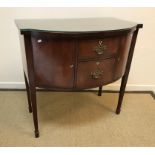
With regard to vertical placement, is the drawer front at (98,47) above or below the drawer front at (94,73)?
above

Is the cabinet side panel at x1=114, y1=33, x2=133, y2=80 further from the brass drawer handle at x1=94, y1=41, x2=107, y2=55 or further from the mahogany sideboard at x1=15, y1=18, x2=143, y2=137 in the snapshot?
the brass drawer handle at x1=94, y1=41, x2=107, y2=55

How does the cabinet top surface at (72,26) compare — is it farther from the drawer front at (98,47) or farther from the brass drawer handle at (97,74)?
the brass drawer handle at (97,74)

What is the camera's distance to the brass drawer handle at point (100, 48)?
3.43 feet

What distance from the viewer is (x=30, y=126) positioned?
1392mm

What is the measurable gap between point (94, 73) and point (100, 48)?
15 cm

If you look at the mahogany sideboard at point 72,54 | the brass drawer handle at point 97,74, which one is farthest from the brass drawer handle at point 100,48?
the brass drawer handle at point 97,74

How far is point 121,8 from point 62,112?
3.18 feet

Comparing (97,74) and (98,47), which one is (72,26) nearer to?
(98,47)

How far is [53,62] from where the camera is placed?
3.42 ft

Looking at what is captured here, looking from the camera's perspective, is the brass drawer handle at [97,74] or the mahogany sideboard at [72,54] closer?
the mahogany sideboard at [72,54]
